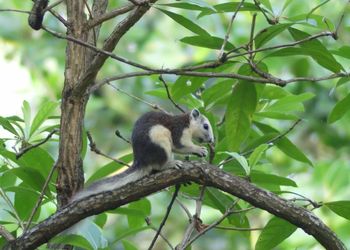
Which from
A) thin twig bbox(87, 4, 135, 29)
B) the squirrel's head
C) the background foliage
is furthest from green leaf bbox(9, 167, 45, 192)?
the squirrel's head

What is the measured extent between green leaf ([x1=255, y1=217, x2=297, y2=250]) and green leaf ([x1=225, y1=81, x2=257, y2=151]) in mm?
258

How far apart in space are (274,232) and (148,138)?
0.59 metres

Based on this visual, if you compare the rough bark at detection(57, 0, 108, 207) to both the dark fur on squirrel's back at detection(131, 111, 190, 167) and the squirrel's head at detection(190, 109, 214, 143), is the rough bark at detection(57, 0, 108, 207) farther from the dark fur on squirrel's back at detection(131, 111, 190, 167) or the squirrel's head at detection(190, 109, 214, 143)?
the squirrel's head at detection(190, 109, 214, 143)

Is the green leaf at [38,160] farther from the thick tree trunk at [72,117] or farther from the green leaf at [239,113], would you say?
the green leaf at [239,113]

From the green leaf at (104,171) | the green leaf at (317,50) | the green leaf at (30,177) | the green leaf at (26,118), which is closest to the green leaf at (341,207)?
the green leaf at (317,50)

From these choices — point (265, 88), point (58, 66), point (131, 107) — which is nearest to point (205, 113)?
point (265, 88)

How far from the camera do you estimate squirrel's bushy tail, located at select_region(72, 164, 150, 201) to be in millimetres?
2145

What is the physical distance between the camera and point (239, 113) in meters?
2.32

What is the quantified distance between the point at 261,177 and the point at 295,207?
24 centimetres

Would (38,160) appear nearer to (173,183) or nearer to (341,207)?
(173,183)

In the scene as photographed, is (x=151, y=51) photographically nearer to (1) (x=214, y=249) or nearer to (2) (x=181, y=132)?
(1) (x=214, y=249)

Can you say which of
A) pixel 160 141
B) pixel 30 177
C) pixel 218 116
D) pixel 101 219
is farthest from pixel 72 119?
pixel 218 116

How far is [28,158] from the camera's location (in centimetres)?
232

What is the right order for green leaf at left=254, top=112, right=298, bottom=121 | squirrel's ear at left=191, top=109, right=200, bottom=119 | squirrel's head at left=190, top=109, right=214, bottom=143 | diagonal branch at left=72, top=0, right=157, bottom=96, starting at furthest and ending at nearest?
squirrel's head at left=190, top=109, right=214, bottom=143 < squirrel's ear at left=191, top=109, right=200, bottom=119 < green leaf at left=254, top=112, right=298, bottom=121 < diagonal branch at left=72, top=0, right=157, bottom=96
